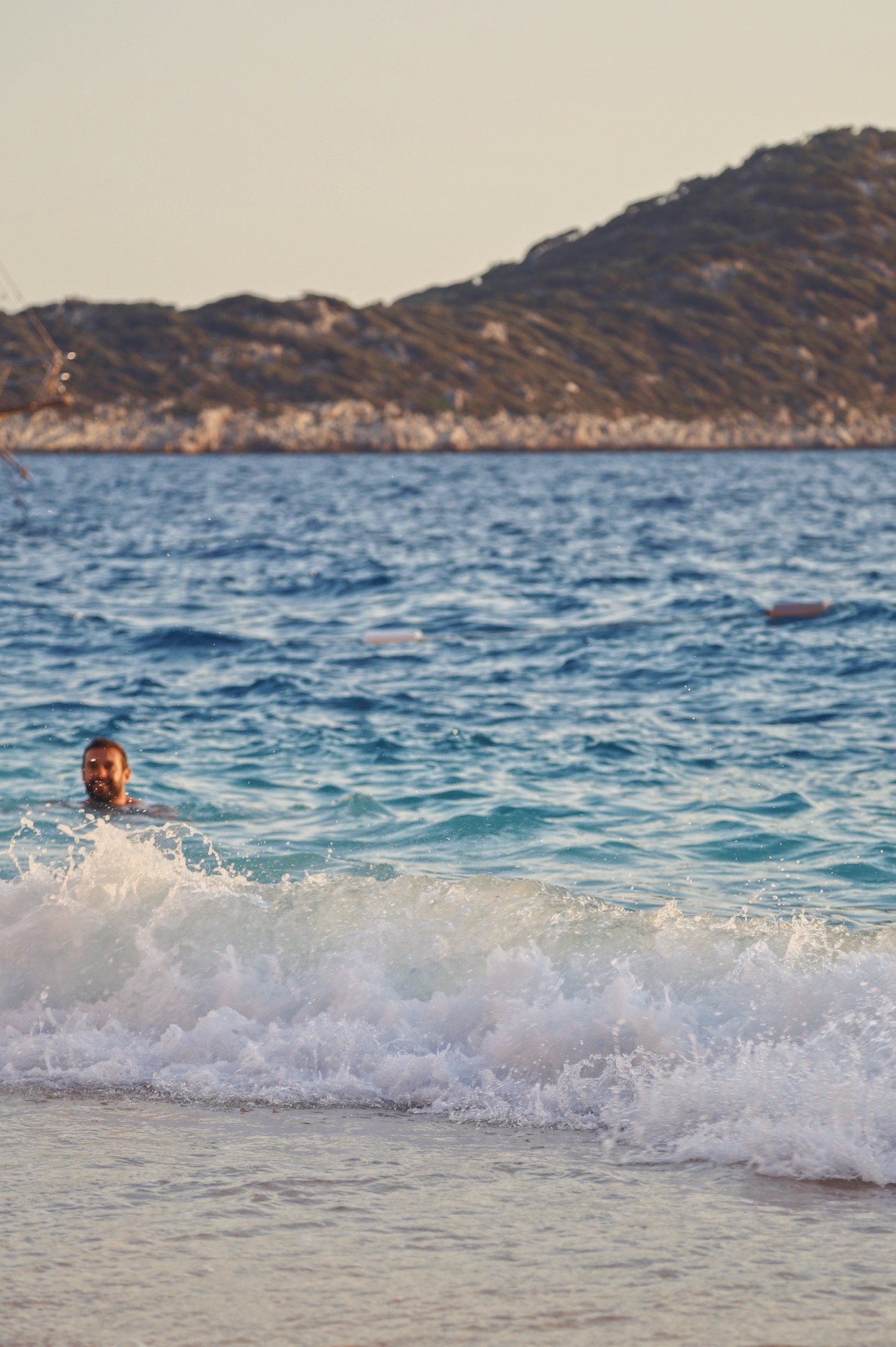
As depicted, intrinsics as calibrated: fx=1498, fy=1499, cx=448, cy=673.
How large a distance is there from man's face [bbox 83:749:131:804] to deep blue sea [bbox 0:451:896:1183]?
0.28 metres

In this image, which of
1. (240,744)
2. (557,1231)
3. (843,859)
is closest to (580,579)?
(240,744)

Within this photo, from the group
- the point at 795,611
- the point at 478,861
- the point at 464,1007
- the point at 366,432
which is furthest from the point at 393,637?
the point at 366,432

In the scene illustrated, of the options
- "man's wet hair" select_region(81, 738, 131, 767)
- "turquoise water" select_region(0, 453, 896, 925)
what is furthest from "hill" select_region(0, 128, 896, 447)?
"man's wet hair" select_region(81, 738, 131, 767)

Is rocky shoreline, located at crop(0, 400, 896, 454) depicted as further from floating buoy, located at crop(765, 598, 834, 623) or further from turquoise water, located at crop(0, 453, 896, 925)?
floating buoy, located at crop(765, 598, 834, 623)

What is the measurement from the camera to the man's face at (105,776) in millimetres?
9836

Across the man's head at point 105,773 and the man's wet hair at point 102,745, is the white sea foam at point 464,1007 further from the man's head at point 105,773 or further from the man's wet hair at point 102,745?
the man's wet hair at point 102,745

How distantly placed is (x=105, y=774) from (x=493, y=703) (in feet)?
17.9

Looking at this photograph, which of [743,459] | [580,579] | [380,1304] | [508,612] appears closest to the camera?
[380,1304]

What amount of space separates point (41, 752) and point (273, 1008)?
6518 millimetres

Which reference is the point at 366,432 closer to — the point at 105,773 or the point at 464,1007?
the point at 105,773

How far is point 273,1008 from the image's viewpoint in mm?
6402

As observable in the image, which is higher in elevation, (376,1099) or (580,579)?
(580,579)

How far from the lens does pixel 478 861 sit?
8883 mm

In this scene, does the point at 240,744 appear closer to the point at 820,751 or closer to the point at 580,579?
the point at 820,751
